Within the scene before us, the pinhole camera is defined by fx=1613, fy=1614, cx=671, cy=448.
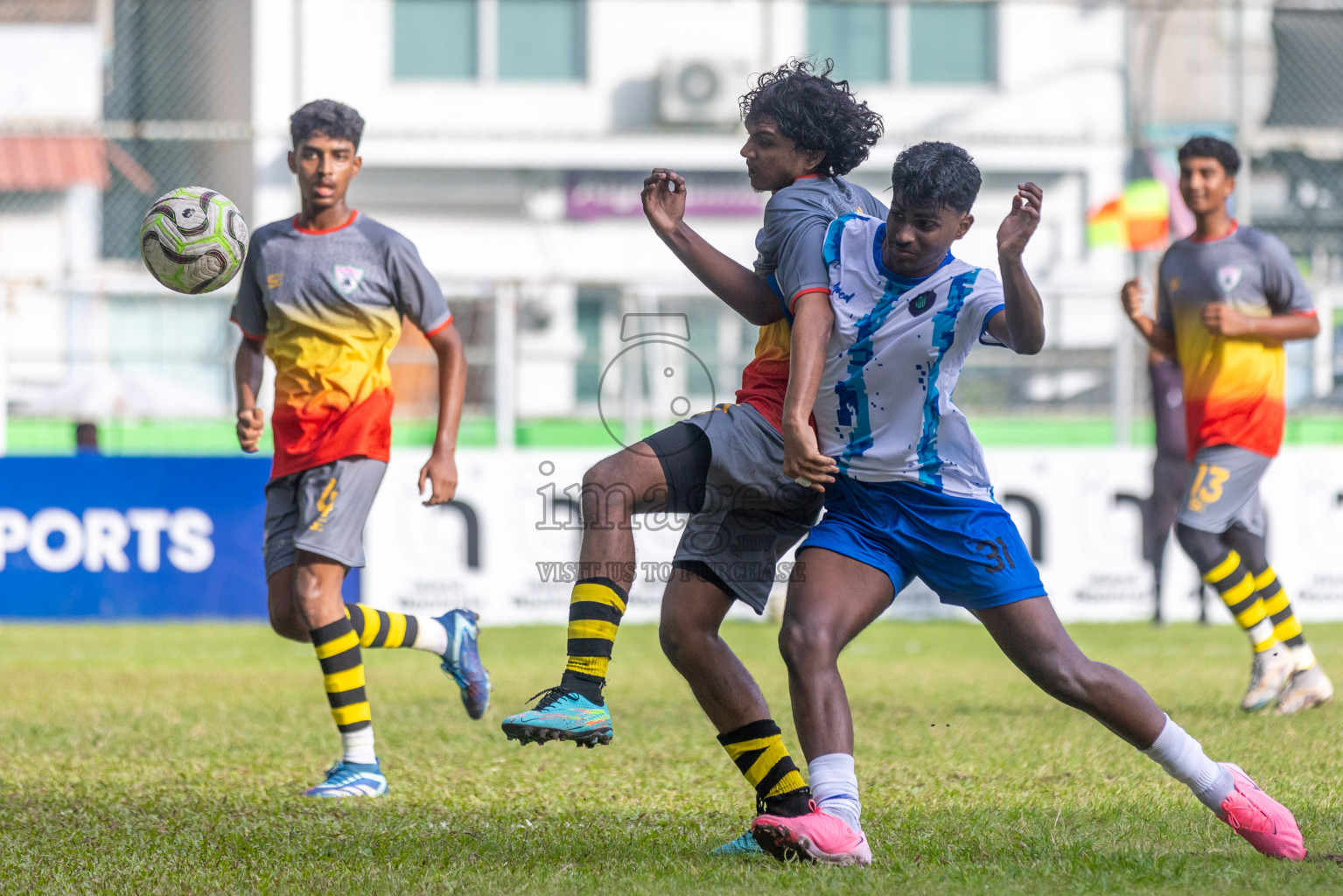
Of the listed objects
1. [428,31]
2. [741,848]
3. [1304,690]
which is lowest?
[1304,690]

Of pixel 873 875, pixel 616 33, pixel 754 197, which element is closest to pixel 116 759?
pixel 873 875

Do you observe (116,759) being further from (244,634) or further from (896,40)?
(896,40)

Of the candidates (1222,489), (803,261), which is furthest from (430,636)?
(1222,489)

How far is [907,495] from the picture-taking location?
3943 millimetres

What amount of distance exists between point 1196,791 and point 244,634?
8413 mm

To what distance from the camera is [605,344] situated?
13.4m

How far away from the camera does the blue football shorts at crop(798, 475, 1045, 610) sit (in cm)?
387

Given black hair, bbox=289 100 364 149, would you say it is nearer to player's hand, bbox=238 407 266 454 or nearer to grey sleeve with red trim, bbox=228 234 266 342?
grey sleeve with red trim, bbox=228 234 266 342

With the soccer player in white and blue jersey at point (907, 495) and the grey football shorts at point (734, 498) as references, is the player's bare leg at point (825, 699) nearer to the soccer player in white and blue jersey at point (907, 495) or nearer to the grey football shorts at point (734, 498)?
the soccer player in white and blue jersey at point (907, 495)

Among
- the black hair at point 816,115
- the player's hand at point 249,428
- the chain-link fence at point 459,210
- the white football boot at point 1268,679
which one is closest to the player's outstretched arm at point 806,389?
the black hair at point 816,115

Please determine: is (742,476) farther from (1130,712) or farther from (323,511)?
(323,511)

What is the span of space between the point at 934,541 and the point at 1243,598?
363 cm

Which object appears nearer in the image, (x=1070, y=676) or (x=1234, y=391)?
(x=1070, y=676)

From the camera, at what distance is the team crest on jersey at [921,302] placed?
12.8 feet
